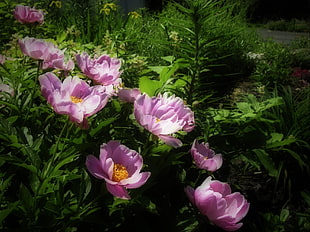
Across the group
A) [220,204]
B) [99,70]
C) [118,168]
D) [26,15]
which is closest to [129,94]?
[99,70]

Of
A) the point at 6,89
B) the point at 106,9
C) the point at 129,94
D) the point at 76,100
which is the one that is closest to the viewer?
the point at 76,100

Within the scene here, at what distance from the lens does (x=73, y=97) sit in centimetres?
75

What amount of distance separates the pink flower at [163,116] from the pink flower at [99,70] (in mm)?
141

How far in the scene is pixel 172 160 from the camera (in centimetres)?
83

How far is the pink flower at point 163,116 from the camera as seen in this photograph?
28.5 inches

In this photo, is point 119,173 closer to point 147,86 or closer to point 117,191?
point 117,191

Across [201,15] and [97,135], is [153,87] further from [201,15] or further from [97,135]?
[201,15]

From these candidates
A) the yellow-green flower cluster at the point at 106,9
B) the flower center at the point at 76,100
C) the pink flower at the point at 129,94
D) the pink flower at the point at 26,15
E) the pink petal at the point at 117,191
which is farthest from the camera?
the yellow-green flower cluster at the point at 106,9

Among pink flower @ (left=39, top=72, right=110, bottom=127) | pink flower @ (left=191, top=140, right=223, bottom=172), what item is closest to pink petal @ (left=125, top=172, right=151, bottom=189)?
pink flower @ (left=39, top=72, right=110, bottom=127)

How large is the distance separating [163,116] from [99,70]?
0.22 metres

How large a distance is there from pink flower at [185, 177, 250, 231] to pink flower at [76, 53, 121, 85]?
344 millimetres

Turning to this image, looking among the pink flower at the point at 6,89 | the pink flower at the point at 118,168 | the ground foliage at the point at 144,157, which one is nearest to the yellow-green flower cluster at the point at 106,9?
the ground foliage at the point at 144,157

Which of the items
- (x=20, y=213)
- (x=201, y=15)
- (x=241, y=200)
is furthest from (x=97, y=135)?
(x=201, y=15)

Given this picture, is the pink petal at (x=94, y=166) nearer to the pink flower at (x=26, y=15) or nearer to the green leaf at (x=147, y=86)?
the green leaf at (x=147, y=86)
